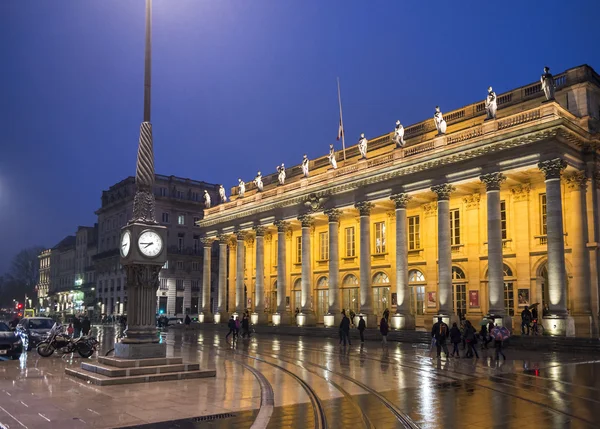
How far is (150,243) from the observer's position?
605 inches

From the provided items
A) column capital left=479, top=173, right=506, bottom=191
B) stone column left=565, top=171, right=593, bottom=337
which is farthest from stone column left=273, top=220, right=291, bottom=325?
stone column left=565, top=171, right=593, bottom=337

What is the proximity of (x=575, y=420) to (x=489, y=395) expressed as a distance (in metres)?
2.97

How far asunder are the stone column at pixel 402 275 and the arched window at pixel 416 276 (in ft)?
14.6

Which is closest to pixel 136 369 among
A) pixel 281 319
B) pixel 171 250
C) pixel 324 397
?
pixel 324 397

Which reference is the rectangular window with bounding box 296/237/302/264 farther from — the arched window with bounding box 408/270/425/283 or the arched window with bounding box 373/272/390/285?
the arched window with bounding box 408/270/425/283

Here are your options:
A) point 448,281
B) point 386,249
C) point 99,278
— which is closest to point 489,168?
point 448,281

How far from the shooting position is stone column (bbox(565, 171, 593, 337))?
92.7ft

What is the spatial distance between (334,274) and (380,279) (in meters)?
3.98

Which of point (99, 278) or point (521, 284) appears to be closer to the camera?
point (521, 284)

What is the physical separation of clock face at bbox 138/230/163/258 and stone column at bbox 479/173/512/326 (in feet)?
63.3

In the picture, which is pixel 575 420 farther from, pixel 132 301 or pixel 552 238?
pixel 552 238

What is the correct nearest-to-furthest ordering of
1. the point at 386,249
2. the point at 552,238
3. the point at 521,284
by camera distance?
1. the point at 552,238
2. the point at 521,284
3. the point at 386,249

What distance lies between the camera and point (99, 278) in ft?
284

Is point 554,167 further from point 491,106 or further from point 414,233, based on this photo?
point 414,233
